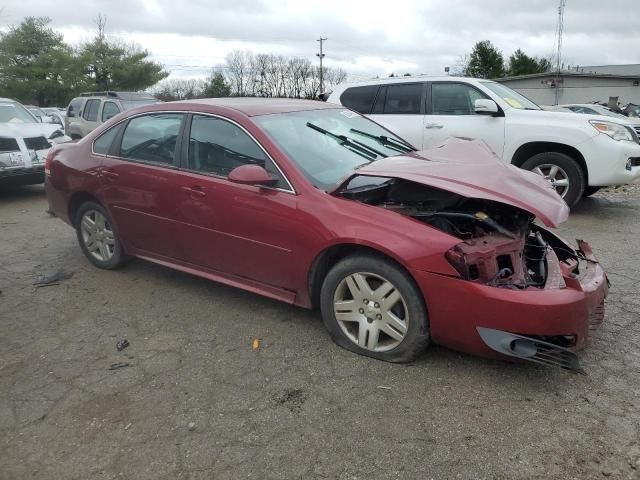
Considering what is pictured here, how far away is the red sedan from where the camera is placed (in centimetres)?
289

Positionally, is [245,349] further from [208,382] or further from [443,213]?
[443,213]

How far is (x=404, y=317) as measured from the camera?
317 cm

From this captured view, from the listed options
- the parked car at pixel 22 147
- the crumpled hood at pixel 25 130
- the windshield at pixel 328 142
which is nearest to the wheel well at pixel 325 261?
the windshield at pixel 328 142

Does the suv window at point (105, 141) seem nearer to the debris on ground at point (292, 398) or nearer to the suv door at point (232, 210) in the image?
the suv door at point (232, 210)

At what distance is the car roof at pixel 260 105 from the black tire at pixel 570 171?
3.55 metres

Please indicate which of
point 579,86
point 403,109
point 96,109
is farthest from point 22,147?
point 579,86

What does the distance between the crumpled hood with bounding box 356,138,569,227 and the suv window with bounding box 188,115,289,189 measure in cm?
80

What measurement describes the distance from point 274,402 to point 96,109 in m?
13.0

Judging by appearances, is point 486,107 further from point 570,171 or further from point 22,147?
point 22,147

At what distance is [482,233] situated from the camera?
3.14 meters

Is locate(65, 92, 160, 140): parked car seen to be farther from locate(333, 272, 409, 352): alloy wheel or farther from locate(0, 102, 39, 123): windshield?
locate(333, 272, 409, 352): alloy wheel

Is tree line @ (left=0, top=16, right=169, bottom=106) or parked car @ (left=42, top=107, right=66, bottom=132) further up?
tree line @ (left=0, top=16, right=169, bottom=106)

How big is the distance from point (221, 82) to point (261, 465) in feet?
194

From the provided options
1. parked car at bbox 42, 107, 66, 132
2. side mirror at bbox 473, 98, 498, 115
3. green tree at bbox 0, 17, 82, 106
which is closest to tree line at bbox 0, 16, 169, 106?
green tree at bbox 0, 17, 82, 106
